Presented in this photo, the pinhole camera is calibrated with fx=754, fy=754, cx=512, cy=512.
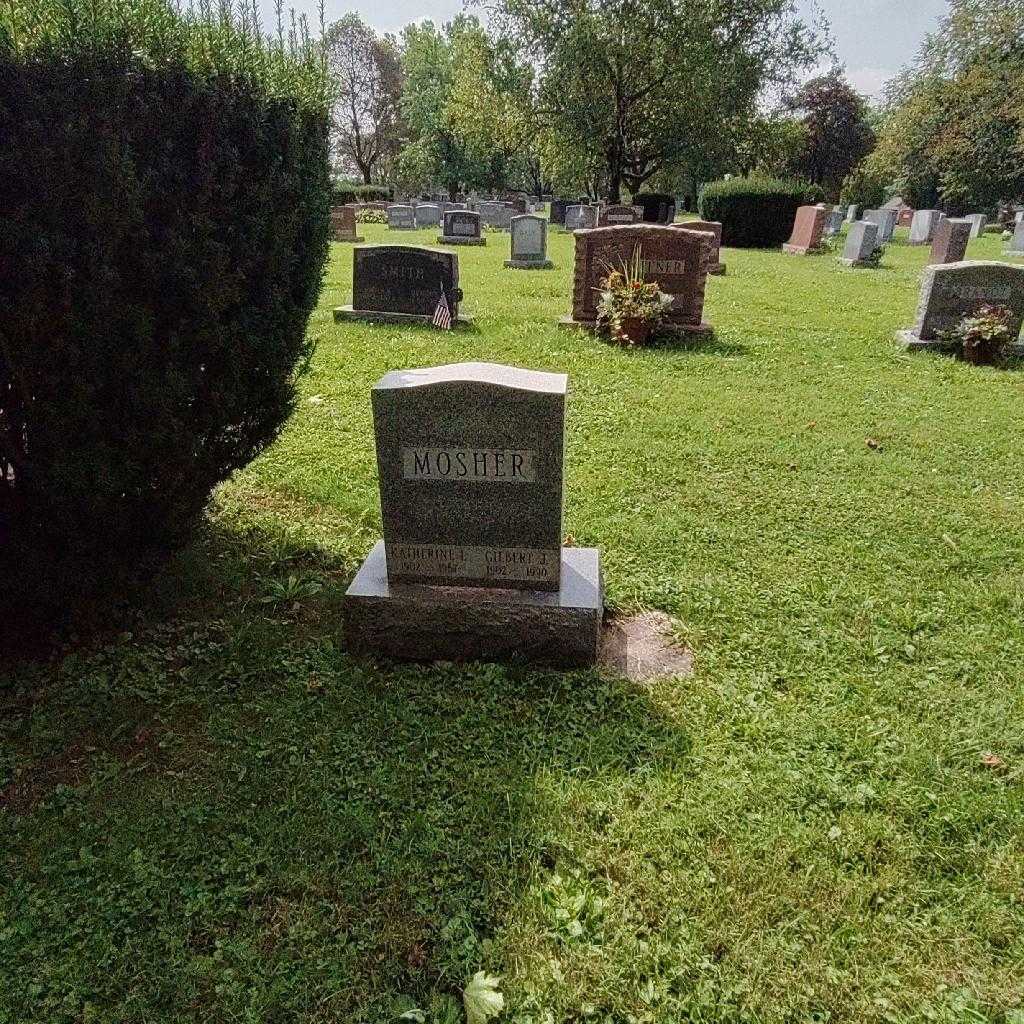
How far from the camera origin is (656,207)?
1115 inches

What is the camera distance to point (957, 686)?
10.9 ft

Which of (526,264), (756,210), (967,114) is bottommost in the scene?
(526,264)

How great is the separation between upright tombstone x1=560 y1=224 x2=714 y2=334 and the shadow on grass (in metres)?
7.52

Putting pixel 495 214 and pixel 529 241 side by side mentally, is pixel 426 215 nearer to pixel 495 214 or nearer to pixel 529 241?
pixel 495 214

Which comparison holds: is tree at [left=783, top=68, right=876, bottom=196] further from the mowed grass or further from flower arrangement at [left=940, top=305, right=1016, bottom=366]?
the mowed grass

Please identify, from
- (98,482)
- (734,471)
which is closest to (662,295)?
(734,471)

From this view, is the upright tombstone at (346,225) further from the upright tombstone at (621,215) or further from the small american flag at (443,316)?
the small american flag at (443,316)

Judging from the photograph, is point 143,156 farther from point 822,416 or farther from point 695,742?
point 822,416

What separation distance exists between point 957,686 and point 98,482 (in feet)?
12.1

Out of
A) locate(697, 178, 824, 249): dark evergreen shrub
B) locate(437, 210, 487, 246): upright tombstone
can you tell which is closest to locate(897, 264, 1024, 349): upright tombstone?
locate(697, 178, 824, 249): dark evergreen shrub

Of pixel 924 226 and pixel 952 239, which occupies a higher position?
pixel 924 226

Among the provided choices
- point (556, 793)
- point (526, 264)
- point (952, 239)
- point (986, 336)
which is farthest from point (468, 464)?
point (952, 239)

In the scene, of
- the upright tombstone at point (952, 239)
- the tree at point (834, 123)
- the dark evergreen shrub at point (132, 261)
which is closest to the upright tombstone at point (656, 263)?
the dark evergreen shrub at point (132, 261)

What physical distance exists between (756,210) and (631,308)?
644 inches
